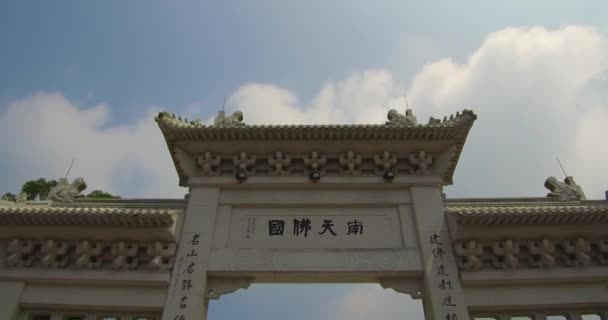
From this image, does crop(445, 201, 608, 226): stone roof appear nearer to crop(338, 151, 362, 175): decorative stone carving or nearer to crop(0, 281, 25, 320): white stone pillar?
crop(338, 151, 362, 175): decorative stone carving

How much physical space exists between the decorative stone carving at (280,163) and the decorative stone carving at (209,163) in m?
1.09

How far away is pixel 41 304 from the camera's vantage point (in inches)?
269

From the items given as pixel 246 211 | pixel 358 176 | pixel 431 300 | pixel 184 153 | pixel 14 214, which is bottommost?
pixel 431 300

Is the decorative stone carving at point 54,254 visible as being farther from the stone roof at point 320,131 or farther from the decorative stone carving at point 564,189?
the decorative stone carving at point 564,189

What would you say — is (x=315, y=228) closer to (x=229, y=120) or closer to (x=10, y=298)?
(x=229, y=120)

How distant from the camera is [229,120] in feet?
28.7

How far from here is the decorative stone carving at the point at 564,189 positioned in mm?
8148

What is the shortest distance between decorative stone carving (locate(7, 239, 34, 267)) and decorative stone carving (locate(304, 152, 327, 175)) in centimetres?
531

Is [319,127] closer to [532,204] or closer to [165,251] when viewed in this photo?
[165,251]

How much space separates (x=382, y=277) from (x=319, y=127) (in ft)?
10.1

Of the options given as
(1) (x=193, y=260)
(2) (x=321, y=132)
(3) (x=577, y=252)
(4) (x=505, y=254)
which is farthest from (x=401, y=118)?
(1) (x=193, y=260)

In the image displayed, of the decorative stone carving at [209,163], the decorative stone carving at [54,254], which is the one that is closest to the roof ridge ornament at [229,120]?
the decorative stone carving at [209,163]

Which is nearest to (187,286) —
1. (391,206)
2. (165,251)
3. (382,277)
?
(165,251)

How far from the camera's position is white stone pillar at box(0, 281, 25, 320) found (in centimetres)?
666
